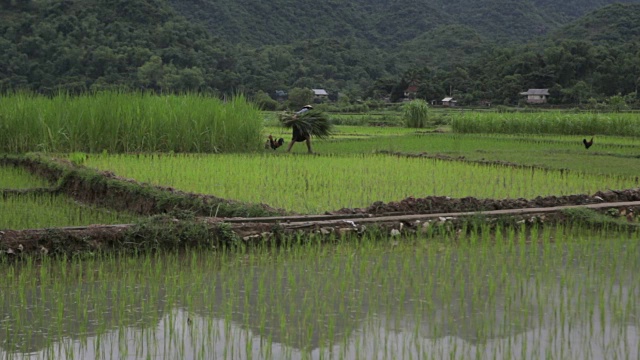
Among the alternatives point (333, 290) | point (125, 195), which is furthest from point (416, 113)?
point (333, 290)

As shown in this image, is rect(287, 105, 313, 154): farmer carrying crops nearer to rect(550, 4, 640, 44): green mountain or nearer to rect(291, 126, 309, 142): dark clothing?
rect(291, 126, 309, 142): dark clothing

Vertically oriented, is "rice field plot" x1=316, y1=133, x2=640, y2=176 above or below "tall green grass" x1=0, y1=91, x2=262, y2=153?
below

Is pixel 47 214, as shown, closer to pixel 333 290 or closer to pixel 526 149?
pixel 333 290

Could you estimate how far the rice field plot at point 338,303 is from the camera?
3.49 meters

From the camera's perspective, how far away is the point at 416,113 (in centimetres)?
2589

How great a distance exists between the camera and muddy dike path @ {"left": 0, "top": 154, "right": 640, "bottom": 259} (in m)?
5.43

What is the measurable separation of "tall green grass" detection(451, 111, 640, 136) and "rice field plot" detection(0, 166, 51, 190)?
Result: 13.7 m

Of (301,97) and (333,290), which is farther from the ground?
(301,97)

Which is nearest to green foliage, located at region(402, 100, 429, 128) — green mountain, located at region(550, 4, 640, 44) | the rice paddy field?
the rice paddy field

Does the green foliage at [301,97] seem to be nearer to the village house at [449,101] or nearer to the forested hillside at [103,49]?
the forested hillside at [103,49]

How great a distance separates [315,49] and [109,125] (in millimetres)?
Result: 44738

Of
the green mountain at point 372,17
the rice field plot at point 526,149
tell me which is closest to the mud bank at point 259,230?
the rice field plot at point 526,149

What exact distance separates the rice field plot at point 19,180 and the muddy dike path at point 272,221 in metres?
1.97

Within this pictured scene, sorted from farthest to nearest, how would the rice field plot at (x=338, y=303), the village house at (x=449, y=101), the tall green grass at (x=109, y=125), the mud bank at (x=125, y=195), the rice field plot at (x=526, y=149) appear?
the village house at (x=449, y=101) < the tall green grass at (x=109, y=125) < the rice field plot at (x=526, y=149) < the mud bank at (x=125, y=195) < the rice field plot at (x=338, y=303)
